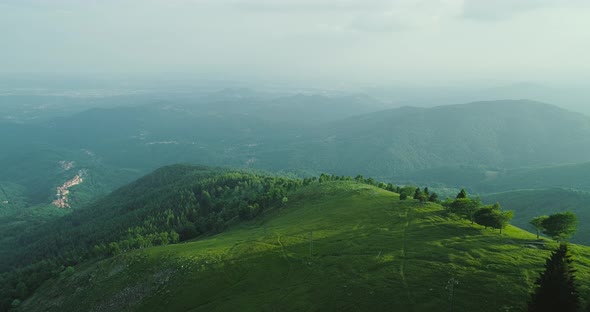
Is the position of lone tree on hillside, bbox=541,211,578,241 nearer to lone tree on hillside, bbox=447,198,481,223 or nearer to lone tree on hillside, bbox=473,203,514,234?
lone tree on hillside, bbox=473,203,514,234

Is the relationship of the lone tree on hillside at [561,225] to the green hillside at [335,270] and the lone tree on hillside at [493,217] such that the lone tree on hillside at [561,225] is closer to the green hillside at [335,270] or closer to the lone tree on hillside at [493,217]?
the green hillside at [335,270]

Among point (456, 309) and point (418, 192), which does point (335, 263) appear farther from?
point (418, 192)

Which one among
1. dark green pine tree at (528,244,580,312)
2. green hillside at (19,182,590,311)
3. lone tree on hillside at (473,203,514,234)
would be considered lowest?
green hillside at (19,182,590,311)

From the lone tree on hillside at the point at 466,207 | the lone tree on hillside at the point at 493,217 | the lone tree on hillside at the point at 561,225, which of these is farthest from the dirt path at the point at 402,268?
the lone tree on hillside at the point at 561,225

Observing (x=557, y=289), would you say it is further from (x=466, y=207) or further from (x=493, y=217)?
(x=466, y=207)

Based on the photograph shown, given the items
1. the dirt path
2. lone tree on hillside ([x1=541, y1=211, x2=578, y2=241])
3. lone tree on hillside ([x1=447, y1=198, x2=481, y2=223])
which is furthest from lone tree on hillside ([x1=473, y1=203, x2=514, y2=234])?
the dirt path

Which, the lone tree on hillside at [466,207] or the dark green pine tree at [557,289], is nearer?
the dark green pine tree at [557,289]

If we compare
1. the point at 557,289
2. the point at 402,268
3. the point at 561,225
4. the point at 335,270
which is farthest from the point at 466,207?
the point at 557,289
